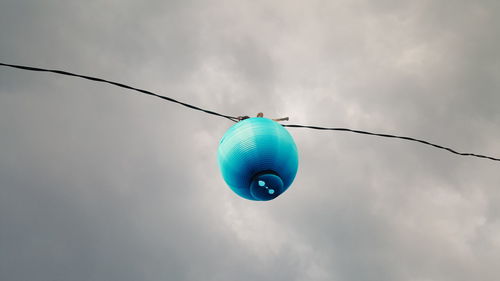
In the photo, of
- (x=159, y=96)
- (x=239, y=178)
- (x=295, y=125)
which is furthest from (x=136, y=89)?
(x=295, y=125)

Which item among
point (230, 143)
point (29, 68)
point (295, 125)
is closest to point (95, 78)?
point (29, 68)

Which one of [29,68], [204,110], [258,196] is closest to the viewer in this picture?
[29,68]

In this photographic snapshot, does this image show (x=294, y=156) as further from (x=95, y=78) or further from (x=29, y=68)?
(x=29, y=68)

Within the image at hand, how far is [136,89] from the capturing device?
5184mm

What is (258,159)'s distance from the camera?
457cm

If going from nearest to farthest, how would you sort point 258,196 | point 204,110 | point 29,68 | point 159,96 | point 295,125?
point 29,68
point 258,196
point 159,96
point 204,110
point 295,125

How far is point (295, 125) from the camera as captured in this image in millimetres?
6473

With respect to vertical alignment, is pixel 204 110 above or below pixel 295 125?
below

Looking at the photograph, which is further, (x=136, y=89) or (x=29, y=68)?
(x=136, y=89)

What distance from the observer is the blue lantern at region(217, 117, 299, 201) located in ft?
15.1

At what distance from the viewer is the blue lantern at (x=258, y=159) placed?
460cm

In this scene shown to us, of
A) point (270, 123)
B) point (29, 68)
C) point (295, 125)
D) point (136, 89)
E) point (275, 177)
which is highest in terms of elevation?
point (295, 125)

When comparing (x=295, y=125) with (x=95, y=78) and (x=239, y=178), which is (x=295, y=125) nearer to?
(x=239, y=178)

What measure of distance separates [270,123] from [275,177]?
96 cm
